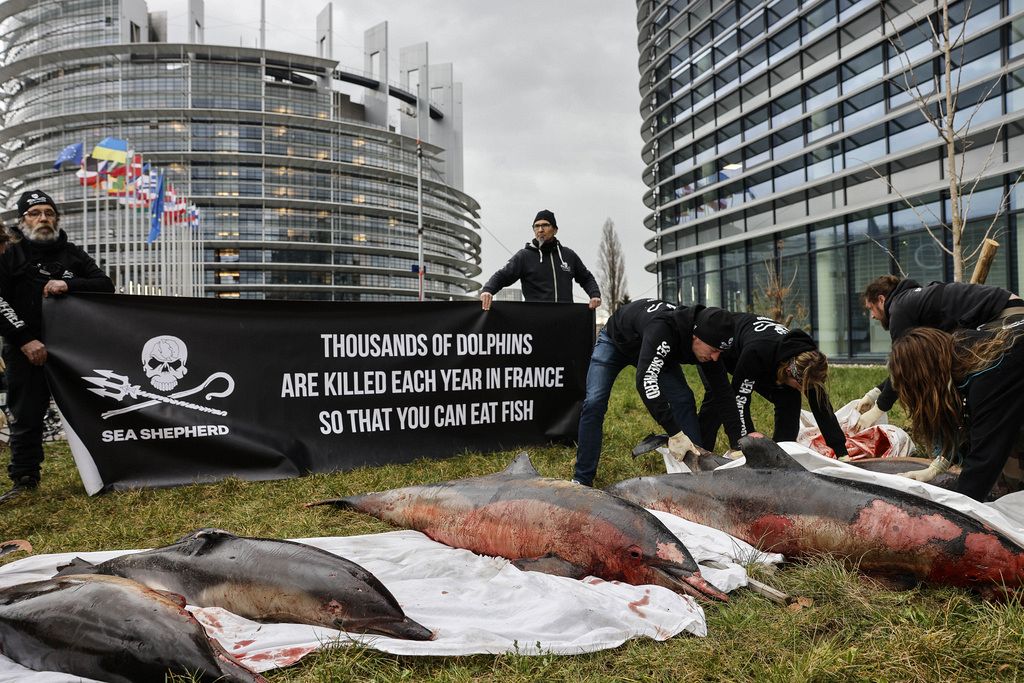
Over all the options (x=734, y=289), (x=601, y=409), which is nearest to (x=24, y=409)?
(x=601, y=409)

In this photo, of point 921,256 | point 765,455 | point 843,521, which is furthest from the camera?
point 921,256

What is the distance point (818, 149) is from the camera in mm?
23891

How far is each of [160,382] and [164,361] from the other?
0.58ft

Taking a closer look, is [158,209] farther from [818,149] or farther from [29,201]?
[818,149]

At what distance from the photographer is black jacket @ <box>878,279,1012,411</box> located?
3.33 m

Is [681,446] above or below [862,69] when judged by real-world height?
below

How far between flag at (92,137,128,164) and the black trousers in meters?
24.3

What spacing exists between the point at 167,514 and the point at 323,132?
71515 millimetres

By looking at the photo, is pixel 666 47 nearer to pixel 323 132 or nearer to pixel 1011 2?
pixel 1011 2

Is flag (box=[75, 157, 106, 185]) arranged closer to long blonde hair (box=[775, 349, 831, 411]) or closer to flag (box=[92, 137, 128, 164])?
flag (box=[92, 137, 128, 164])

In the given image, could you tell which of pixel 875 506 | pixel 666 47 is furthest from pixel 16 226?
pixel 666 47

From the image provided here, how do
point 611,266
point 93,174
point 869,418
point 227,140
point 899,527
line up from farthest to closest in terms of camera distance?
point 227,140
point 611,266
point 93,174
point 869,418
point 899,527

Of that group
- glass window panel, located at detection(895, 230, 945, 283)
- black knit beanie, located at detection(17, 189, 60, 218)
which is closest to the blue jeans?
black knit beanie, located at detection(17, 189, 60, 218)

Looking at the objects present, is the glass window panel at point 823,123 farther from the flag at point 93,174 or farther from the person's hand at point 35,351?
the flag at point 93,174
